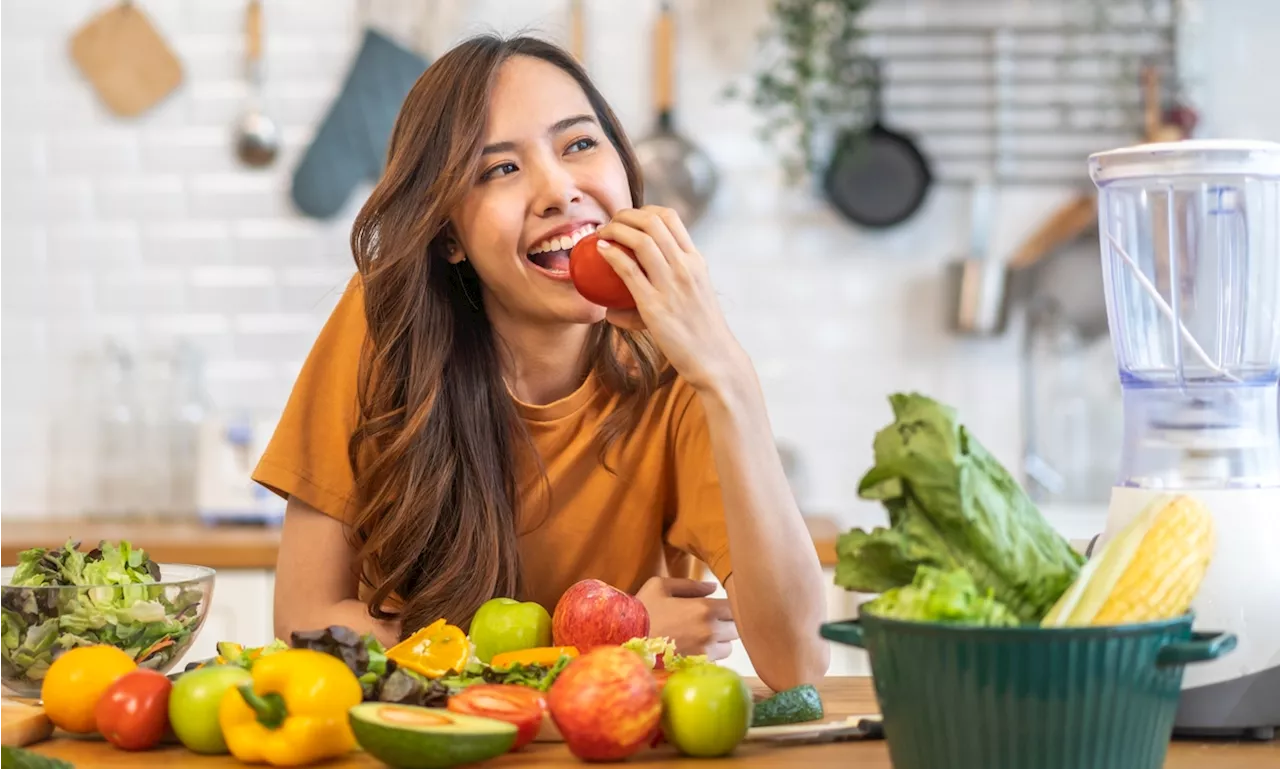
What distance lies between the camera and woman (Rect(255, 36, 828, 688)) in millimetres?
1705

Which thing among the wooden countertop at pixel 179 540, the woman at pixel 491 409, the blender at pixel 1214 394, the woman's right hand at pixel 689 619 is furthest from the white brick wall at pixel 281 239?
the blender at pixel 1214 394

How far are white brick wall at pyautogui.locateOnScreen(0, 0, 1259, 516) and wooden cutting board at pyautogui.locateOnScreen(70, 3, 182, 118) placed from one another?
3 centimetres

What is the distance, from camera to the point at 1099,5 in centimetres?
336

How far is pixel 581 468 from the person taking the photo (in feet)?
6.08

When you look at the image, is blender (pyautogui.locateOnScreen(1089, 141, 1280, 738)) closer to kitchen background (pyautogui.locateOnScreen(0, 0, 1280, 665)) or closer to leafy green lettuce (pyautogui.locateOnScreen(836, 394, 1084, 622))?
leafy green lettuce (pyautogui.locateOnScreen(836, 394, 1084, 622))

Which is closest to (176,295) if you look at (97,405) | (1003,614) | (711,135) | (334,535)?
(97,405)

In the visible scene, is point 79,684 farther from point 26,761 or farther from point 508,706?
point 508,706

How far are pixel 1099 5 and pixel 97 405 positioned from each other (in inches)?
103

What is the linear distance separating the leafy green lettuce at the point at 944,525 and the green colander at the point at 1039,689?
0.06 metres

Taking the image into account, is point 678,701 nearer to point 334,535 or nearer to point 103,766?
point 103,766

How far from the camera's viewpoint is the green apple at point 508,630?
1.25 metres

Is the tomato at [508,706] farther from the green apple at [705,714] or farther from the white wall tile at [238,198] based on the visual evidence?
the white wall tile at [238,198]

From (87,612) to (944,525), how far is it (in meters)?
0.74

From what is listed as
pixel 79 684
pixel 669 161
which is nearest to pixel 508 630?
pixel 79 684
